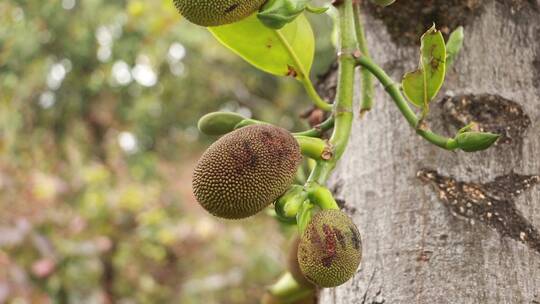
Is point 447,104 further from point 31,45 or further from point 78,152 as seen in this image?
point 78,152

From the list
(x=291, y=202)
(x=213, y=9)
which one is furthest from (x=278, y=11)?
(x=291, y=202)

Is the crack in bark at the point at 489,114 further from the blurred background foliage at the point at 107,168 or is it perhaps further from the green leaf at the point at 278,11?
the blurred background foliage at the point at 107,168

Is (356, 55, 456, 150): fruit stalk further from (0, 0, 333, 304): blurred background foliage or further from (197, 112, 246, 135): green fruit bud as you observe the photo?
(0, 0, 333, 304): blurred background foliage

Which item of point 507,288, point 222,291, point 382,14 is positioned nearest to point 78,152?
point 222,291

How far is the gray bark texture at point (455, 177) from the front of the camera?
2.57 ft

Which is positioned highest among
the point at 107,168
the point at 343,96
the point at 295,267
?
the point at 343,96

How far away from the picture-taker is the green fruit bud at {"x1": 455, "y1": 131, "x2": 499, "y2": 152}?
71 centimetres

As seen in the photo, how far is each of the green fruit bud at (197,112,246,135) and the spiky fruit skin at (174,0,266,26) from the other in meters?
0.12

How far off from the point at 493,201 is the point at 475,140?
135 mm

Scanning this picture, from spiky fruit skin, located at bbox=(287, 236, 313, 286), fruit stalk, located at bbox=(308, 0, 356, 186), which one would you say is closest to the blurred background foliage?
spiky fruit skin, located at bbox=(287, 236, 313, 286)

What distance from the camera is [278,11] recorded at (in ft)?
2.34

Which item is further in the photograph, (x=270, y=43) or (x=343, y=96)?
(x=270, y=43)

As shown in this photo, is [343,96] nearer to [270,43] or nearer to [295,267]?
[270,43]

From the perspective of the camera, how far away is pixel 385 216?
2.82ft
